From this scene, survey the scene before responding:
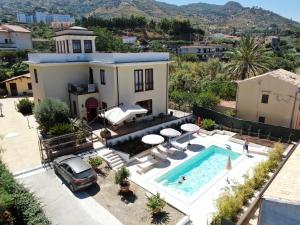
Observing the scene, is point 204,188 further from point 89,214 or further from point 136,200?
point 89,214

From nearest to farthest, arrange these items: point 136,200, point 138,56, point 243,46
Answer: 1. point 136,200
2. point 138,56
3. point 243,46

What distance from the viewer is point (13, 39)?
7925 cm

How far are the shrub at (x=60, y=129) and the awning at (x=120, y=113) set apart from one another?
3898mm

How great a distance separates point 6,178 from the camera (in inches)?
529

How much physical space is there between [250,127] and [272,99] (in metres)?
4.25

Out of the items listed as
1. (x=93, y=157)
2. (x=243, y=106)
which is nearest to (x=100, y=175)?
(x=93, y=157)

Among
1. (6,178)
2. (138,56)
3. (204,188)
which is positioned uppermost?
(138,56)

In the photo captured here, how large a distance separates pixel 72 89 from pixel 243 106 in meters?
21.2

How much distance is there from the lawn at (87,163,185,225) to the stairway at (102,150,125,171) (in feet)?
6.42

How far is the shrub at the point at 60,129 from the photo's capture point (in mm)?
20422

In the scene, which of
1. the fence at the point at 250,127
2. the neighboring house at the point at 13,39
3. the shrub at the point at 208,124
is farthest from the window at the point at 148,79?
the neighboring house at the point at 13,39

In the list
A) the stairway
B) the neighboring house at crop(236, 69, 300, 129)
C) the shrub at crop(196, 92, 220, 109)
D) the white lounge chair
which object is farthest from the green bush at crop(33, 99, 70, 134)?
the neighboring house at crop(236, 69, 300, 129)

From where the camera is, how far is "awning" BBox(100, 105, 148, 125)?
2267 centimetres

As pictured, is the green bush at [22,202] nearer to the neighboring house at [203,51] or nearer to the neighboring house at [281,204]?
the neighboring house at [281,204]
